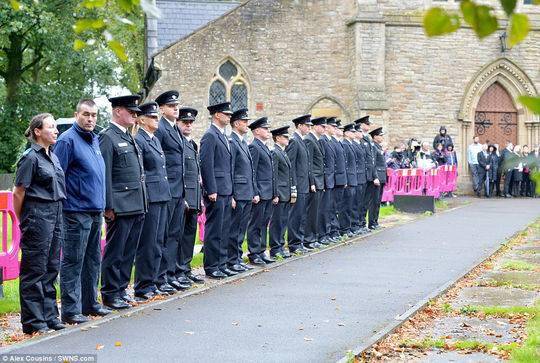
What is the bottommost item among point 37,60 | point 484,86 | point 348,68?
point 484,86

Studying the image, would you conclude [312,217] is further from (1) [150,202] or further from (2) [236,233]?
(1) [150,202]

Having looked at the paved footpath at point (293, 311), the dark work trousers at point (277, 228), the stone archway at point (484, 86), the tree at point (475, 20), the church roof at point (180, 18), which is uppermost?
the church roof at point (180, 18)

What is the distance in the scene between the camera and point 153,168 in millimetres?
11242

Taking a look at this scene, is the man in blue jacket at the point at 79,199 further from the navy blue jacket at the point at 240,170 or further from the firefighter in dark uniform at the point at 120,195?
the navy blue jacket at the point at 240,170

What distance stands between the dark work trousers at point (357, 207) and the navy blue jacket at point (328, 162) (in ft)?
5.74

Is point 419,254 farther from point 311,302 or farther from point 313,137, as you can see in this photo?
point 311,302

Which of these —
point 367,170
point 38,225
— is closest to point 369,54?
point 367,170

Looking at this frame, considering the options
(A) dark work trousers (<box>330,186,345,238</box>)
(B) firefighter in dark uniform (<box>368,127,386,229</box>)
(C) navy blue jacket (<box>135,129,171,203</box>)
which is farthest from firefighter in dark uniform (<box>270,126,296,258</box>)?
(B) firefighter in dark uniform (<box>368,127,386,229</box>)

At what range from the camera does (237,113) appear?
14.0 meters

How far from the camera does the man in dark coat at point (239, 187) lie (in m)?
13.8

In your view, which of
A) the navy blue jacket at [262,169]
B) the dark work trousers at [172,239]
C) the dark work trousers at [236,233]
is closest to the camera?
the dark work trousers at [172,239]

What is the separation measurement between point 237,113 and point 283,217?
249 centimetres

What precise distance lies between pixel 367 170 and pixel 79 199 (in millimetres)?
11159

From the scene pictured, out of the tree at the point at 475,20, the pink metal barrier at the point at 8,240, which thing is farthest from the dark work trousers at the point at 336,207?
the tree at the point at 475,20
